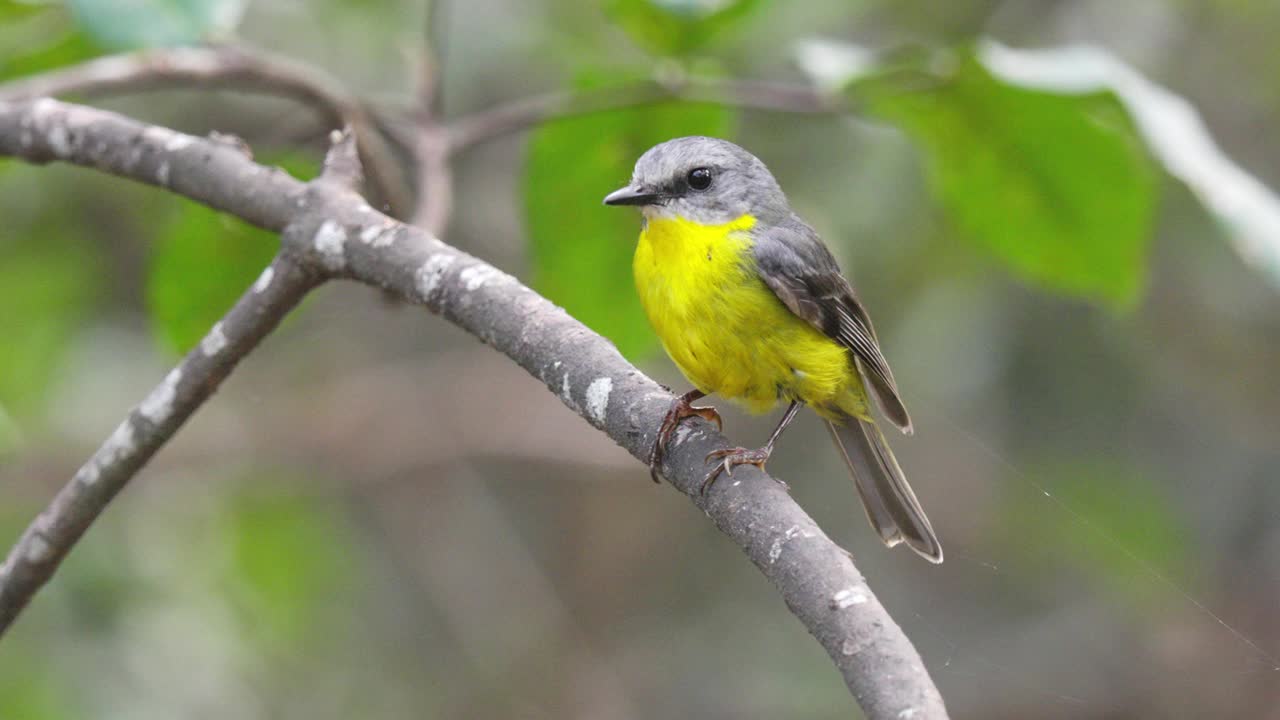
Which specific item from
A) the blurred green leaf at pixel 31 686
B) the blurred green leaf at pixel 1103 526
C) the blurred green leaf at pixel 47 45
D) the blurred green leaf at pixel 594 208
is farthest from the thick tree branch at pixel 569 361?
the blurred green leaf at pixel 1103 526

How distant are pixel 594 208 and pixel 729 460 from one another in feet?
4.39

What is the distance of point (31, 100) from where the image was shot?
2.68 meters

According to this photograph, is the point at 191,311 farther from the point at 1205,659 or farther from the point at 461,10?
the point at 1205,659

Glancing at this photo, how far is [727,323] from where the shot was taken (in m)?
2.62

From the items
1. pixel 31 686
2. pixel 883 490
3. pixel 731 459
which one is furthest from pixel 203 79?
pixel 31 686

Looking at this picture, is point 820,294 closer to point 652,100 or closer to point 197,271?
point 652,100

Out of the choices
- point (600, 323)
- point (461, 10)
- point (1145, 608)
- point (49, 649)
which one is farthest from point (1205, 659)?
point (49, 649)

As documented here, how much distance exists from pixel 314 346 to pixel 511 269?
3.22 ft

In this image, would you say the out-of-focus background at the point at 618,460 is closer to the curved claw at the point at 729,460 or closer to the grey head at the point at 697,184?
the grey head at the point at 697,184

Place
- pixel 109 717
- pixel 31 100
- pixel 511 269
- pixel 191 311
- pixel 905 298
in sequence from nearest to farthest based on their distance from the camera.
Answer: pixel 31 100 → pixel 191 311 → pixel 109 717 → pixel 905 298 → pixel 511 269

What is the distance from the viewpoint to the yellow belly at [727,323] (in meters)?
2.63

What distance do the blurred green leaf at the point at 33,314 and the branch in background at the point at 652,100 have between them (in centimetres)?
157

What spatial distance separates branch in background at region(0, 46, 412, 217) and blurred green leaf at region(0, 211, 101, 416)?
1.00 metres

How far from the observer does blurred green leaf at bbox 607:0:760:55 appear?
2684 mm
